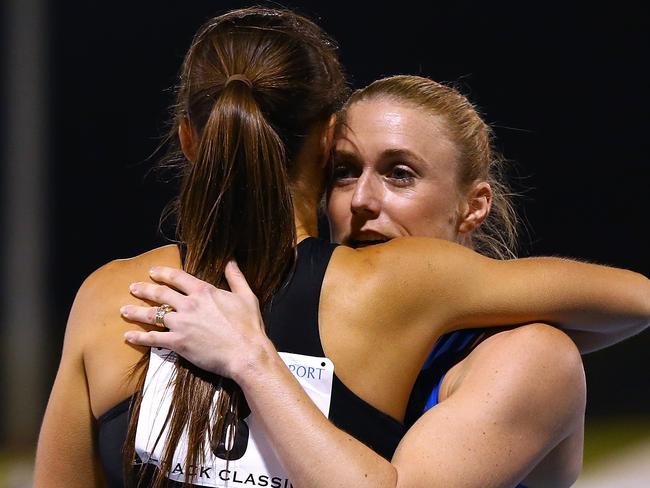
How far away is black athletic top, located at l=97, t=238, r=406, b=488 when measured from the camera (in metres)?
1.48

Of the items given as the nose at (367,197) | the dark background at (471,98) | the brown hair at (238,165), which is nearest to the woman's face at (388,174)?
the nose at (367,197)

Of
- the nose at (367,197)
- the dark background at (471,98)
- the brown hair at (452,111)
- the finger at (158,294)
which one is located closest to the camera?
the finger at (158,294)

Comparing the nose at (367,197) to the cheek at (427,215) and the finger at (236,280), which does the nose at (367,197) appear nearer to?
the cheek at (427,215)

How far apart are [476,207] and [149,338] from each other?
0.89 metres

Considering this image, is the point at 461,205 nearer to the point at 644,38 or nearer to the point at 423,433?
the point at 423,433

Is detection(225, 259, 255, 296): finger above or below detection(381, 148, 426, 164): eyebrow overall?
below

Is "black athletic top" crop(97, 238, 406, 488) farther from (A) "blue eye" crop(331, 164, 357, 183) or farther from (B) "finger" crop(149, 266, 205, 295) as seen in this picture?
(A) "blue eye" crop(331, 164, 357, 183)

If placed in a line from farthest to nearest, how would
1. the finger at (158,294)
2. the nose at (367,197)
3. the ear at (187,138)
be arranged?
the nose at (367,197) < the ear at (187,138) < the finger at (158,294)

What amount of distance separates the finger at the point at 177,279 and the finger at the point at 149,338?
7cm

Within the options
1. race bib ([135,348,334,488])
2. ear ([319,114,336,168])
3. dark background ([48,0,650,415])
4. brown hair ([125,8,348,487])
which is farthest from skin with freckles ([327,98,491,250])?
dark background ([48,0,650,415])

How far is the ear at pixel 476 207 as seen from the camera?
2.11 meters

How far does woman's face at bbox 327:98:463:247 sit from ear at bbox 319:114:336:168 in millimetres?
219

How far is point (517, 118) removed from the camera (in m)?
5.29

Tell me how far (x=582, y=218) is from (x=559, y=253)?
24 cm
